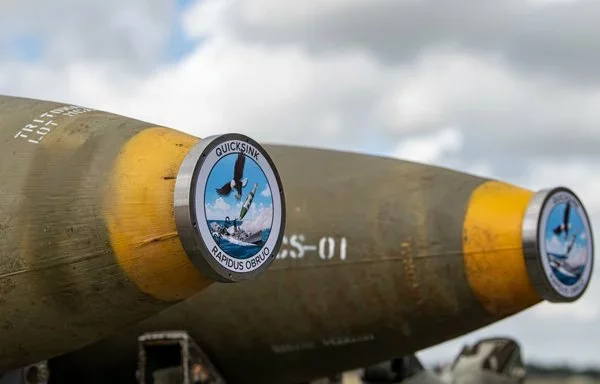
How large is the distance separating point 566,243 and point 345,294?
158cm

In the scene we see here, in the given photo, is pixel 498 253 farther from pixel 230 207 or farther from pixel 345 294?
pixel 230 207

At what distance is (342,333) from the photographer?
7.07 metres

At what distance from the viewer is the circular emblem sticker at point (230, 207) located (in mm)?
4465

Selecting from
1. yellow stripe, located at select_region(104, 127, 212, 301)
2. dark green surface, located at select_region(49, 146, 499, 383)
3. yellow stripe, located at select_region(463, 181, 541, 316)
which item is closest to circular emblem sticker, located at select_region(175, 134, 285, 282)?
yellow stripe, located at select_region(104, 127, 212, 301)

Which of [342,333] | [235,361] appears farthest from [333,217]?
[235,361]

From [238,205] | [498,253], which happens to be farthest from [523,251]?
[238,205]

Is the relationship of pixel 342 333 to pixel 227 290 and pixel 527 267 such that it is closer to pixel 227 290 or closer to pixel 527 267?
pixel 227 290

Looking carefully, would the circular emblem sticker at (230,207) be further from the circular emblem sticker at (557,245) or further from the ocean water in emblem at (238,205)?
the circular emblem sticker at (557,245)

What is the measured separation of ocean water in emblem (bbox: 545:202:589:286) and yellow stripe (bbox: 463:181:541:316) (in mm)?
201

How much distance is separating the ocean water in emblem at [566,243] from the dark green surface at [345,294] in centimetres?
62

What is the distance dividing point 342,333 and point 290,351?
0.40 meters

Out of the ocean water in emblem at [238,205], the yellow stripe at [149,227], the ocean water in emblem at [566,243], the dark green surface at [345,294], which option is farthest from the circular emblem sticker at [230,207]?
the ocean water in emblem at [566,243]

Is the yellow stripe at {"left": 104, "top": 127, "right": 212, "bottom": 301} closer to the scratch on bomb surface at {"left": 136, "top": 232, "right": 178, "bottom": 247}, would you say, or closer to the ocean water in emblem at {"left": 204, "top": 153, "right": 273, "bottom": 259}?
the scratch on bomb surface at {"left": 136, "top": 232, "right": 178, "bottom": 247}

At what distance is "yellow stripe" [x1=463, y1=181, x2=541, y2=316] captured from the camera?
22.0ft
